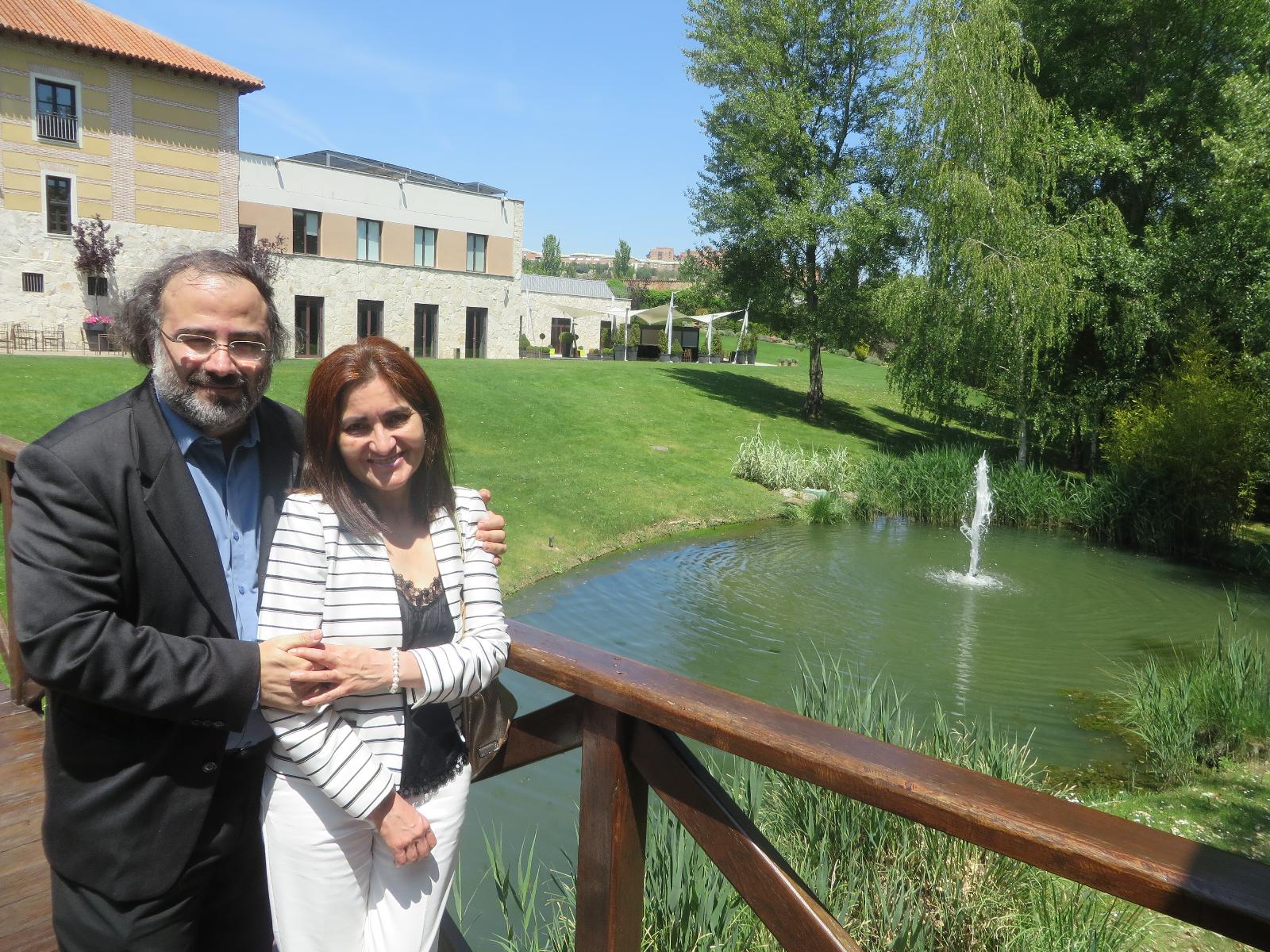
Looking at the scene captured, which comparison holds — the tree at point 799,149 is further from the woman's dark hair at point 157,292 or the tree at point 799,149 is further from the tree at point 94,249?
the woman's dark hair at point 157,292

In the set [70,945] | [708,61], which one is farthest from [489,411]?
[70,945]

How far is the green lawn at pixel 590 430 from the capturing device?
43.1 feet

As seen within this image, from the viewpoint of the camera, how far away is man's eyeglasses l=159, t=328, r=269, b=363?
5.94 feet

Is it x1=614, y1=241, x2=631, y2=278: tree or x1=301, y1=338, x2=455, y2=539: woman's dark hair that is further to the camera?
x1=614, y1=241, x2=631, y2=278: tree

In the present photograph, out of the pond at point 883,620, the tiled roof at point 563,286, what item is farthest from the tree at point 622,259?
the pond at point 883,620

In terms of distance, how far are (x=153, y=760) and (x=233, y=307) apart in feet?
2.87

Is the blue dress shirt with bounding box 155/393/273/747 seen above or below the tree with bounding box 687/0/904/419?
below

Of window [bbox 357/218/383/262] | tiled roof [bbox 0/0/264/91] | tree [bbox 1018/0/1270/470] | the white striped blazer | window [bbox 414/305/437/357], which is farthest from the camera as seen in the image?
window [bbox 414/305/437/357]

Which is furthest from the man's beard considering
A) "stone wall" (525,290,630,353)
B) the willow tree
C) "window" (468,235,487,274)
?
"stone wall" (525,290,630,353)

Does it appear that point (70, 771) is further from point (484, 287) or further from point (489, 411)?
point (484, 287)

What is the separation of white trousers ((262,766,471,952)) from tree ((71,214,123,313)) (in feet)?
93.1

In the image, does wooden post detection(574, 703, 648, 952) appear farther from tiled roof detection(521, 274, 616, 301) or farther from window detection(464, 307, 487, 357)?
tiled roof detection(521, 274, 616, 301)

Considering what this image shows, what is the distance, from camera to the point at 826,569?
12031 mm

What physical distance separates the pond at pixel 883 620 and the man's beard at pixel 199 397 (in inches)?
133
